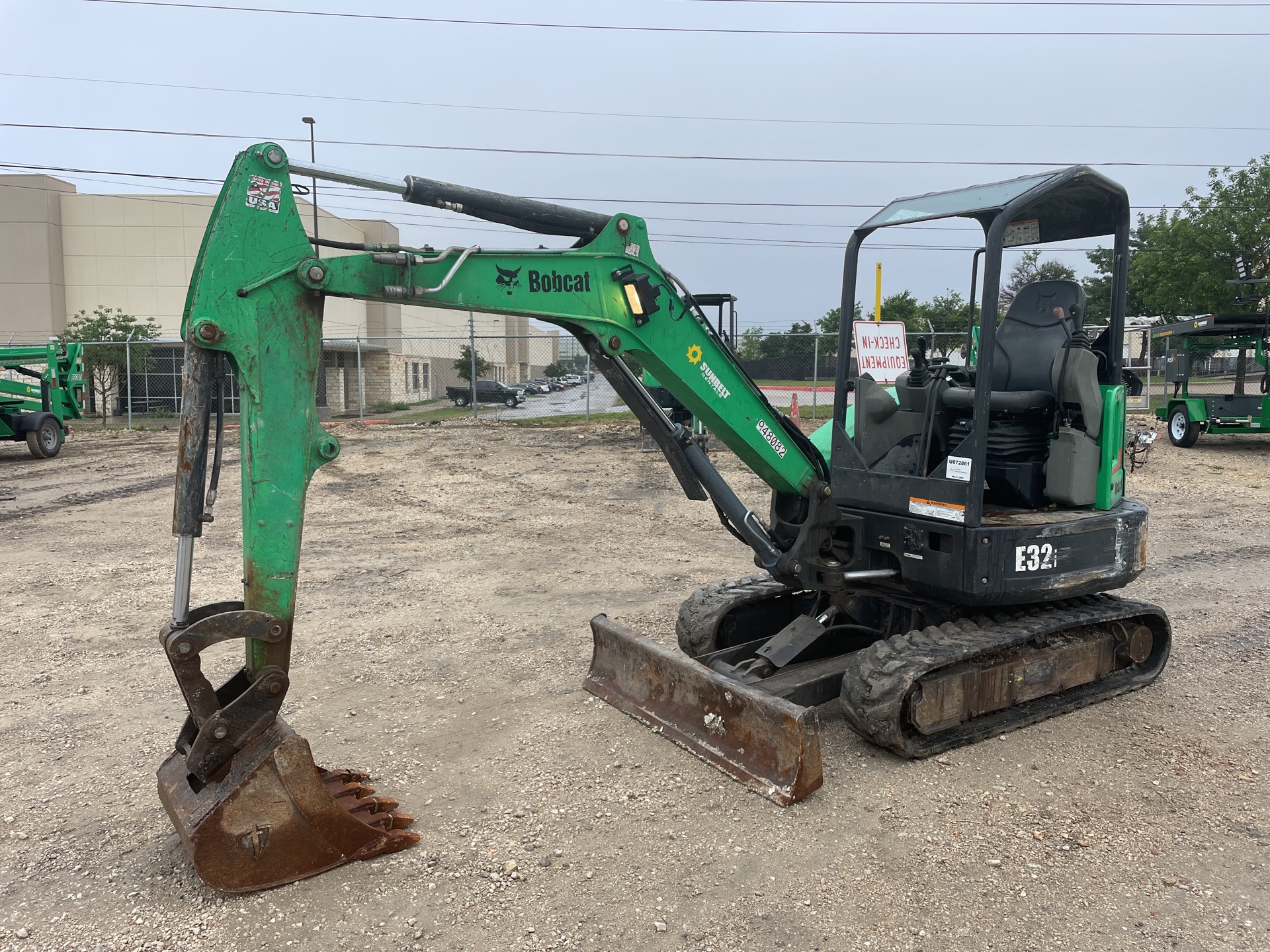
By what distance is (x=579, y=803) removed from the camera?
4254 millimetres

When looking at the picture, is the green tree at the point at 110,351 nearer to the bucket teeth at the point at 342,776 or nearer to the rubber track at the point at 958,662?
the bucket teeth at the point at 342,776

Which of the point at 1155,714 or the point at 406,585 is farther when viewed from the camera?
the point at 406,585

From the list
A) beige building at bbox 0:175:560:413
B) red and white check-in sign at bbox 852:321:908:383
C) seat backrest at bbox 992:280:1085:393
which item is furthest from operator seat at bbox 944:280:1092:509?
beige building at bbox 0:175:560:413

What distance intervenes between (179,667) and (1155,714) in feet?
16.8

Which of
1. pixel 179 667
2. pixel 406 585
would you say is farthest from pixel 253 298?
pixel 406 585

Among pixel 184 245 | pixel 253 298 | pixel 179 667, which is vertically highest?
pixel 184 245

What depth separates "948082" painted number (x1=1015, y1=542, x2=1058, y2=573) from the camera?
4797 millimetres

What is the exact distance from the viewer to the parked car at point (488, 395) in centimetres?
3166

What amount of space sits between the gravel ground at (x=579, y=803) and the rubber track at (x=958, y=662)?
10 cm

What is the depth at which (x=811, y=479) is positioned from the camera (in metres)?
5.12

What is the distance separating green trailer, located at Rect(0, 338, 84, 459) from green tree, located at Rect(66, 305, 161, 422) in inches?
247

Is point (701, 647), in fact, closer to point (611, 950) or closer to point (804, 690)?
point (804, 690)

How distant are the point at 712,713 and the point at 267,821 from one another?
7.05 feet

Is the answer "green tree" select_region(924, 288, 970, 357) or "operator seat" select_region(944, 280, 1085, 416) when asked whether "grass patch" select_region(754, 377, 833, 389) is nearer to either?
"green tree" select_region(924, 288, 970, 357)
